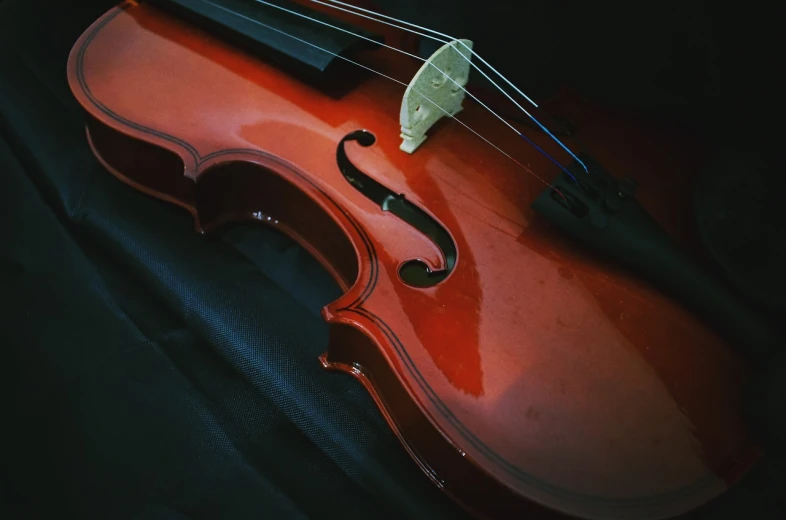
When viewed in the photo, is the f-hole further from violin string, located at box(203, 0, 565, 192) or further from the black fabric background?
the black fabric background

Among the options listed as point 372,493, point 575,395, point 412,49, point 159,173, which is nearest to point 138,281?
point 159,173

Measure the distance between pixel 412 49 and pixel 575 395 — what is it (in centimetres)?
86

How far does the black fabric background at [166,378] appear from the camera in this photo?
1048 millimetres

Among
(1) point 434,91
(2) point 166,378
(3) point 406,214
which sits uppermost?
(1) point 434,91

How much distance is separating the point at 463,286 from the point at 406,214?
18cm

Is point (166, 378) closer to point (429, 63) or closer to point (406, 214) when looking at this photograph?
point (406, 214)

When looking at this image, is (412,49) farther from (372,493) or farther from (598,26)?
(372,493)

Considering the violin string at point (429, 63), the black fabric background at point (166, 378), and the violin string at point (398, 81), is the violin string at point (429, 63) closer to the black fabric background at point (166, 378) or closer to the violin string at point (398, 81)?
the violin string at point (398, 81)

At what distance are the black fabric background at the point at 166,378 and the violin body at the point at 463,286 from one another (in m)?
0.12

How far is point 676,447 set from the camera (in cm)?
79

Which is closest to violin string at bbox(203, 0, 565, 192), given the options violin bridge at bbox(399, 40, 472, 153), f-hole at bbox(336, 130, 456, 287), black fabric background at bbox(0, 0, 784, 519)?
violin bridge at bbox(399, 40, 472, 153)

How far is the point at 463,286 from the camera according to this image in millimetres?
914

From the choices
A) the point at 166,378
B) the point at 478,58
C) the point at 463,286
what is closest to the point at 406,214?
the point at 463,286

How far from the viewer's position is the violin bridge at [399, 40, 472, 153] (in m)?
1.04
